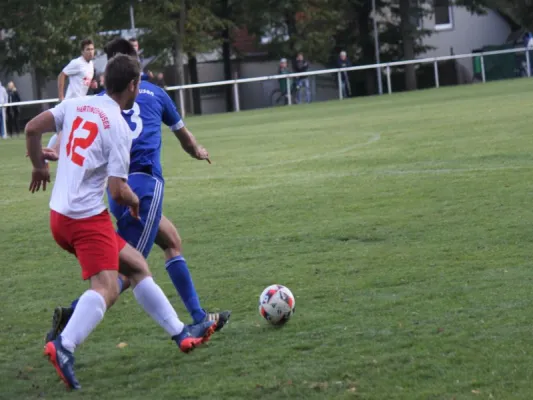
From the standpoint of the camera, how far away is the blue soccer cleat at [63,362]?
577cm

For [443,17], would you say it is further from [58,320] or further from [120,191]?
[120,191]

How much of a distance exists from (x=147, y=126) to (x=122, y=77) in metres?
1.01

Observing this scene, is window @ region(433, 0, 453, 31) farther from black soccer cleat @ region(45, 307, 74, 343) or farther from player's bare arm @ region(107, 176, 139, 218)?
player's bare arm @ region(107, 176, 139, 218)

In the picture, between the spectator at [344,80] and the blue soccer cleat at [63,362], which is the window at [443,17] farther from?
the blue soccer cleat at [63,362]

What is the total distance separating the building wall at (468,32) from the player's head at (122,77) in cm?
4818

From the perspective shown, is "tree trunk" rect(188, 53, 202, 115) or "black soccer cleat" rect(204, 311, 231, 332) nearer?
"black soccer cleat" rect(204, 311, 231, 332)

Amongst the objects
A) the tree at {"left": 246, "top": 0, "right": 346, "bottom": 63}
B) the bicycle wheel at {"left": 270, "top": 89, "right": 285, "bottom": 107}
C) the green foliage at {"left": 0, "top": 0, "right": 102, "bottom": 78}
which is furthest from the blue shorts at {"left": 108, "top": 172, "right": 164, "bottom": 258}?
the tree at {"left": 246, "top": 0, "right": 346, "bottom": 63}

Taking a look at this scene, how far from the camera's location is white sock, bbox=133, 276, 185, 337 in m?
6.33

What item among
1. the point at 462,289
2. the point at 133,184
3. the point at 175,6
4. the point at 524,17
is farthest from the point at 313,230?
the point at 524,17

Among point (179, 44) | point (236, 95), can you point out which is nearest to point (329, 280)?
point (236, 95)

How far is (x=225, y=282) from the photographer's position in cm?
847

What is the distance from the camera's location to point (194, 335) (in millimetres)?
6609

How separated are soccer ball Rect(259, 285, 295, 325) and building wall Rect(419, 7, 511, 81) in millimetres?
47323

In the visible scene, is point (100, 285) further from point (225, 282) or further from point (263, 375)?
point (225, 282)
